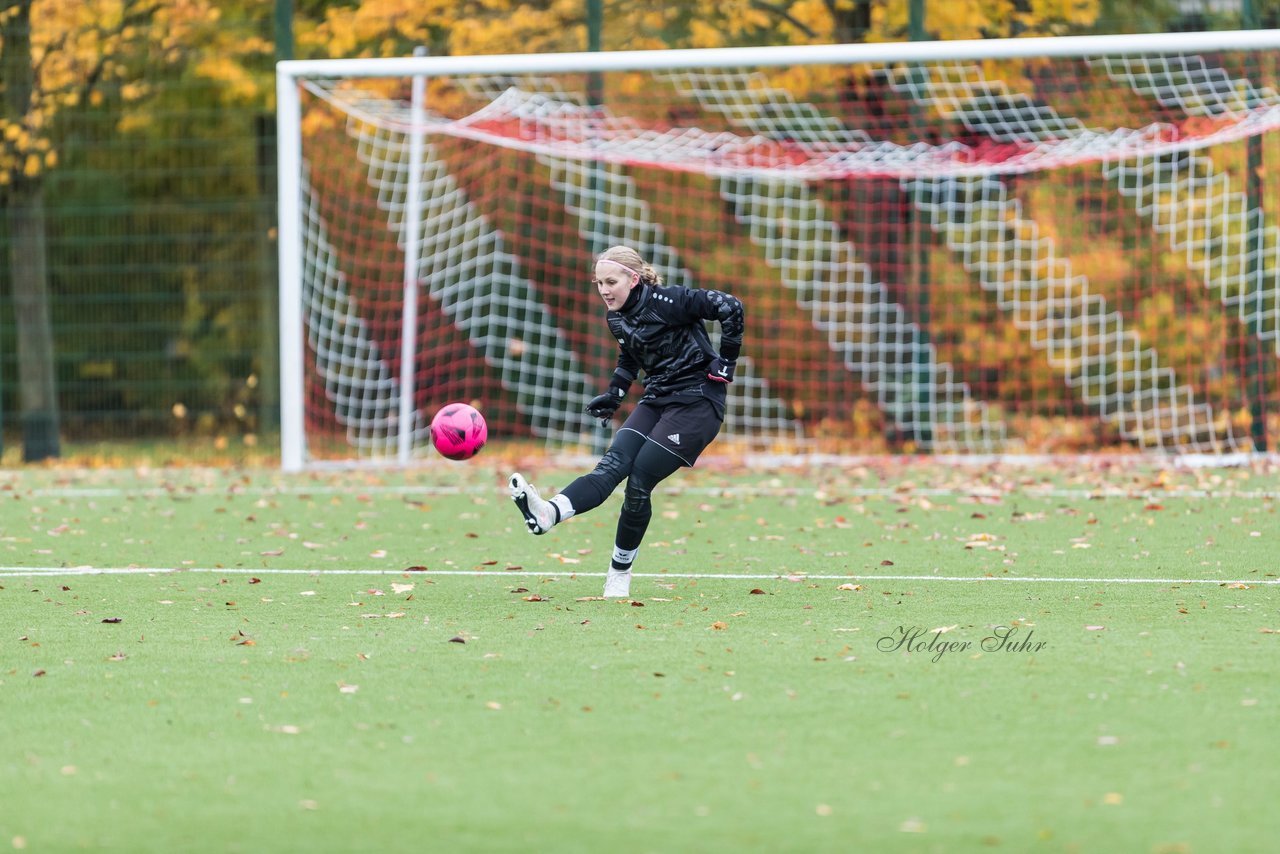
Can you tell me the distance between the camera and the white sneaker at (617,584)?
7.29 m

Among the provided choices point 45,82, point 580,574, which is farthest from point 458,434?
point 45,82

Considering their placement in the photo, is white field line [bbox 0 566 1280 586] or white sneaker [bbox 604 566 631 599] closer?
white sneaker [bbox 604 566 631 599]

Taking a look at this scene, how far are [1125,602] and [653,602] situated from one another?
200 cm

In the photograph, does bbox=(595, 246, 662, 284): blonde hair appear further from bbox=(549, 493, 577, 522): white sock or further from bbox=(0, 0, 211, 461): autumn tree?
bbox=(0, 0, 211, 461): autumn tree

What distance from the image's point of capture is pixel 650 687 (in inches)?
211

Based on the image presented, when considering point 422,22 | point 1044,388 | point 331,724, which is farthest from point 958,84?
point 331,724

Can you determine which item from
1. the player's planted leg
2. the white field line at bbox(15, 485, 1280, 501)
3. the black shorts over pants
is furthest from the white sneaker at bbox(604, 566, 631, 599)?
the white field line at bbox(15, 485, 1280, 501)

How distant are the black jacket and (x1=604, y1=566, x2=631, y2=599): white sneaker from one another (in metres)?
0.85

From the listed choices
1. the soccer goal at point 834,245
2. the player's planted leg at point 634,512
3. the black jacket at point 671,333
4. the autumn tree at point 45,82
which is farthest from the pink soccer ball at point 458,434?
the autumn tree at point 45,82

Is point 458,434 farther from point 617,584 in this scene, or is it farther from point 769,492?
point 769,492

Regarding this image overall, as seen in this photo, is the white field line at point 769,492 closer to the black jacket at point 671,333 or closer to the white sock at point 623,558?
the black jacket at point 671,333

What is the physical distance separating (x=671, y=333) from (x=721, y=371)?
12.2 inches

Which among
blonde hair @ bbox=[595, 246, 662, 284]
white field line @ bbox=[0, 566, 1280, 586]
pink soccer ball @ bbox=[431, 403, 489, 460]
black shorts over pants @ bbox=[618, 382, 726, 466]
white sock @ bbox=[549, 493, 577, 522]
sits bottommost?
white field line @ bbox=[0, 566, 1280, 586]

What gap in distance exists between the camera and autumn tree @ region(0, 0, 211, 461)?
1511 cm
